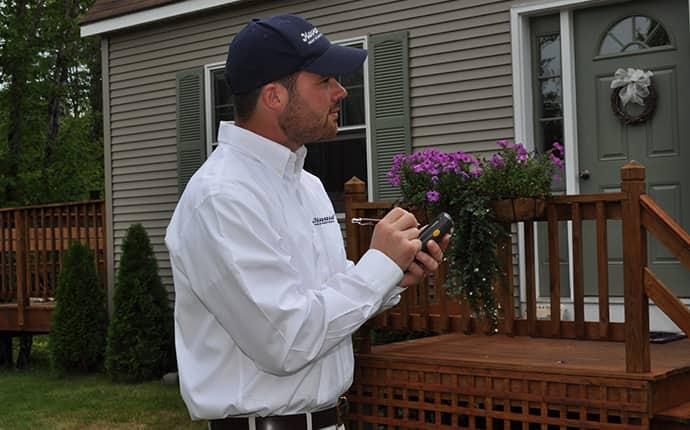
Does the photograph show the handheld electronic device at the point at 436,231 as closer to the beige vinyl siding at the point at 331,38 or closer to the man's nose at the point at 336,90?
the man's nose at the point at 336,90

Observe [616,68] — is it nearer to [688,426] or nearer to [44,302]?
[688,426]

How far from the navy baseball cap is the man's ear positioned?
17 millimetres

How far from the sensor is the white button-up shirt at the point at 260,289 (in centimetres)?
187

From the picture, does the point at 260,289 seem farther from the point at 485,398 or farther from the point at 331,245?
the point at 485,398

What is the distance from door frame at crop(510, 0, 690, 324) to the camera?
21.9ft

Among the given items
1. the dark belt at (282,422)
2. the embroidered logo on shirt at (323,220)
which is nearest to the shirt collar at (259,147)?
the embroidered logo on shirt at (323,220)

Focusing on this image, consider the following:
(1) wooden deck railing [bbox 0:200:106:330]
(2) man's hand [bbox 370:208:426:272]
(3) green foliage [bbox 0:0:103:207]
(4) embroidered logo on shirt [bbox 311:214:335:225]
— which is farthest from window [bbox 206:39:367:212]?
(3) green foliage [bbox 0:0:103:207]

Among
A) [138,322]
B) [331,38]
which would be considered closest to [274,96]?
[331,38]

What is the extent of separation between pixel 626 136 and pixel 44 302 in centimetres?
670

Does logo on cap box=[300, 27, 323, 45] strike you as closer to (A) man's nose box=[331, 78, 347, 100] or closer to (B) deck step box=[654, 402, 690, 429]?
(A) man's nose box=[331, 78, 347, 100]

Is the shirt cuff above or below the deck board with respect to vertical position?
above

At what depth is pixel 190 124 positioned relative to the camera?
372 inches

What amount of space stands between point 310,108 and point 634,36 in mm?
4946

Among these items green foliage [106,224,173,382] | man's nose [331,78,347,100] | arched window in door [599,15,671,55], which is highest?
arched window in door [599,15,671,55]
